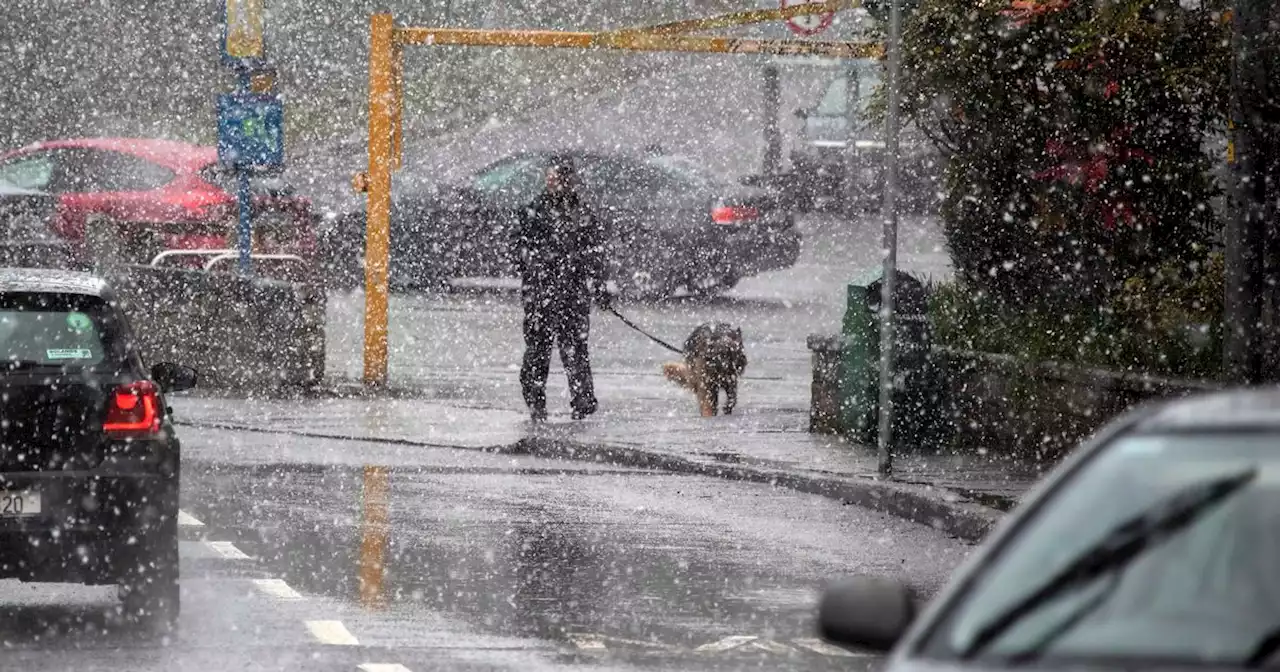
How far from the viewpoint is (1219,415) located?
5297 mm

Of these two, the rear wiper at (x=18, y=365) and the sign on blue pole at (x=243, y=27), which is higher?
the sign on blue pole at (x=243, y=27)

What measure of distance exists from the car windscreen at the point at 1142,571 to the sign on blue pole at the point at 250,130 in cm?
1897

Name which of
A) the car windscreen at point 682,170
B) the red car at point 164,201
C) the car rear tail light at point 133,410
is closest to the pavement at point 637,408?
the red car at point 164,201

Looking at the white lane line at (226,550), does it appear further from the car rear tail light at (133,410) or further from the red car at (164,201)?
the red car at (164,201)

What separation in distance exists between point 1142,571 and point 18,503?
6.38 m

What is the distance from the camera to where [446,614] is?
440 inches

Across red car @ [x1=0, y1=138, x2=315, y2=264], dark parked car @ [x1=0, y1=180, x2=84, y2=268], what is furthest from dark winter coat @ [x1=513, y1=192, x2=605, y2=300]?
dark parked car @ [x1=0, y1=180, x2=84, y2=268]

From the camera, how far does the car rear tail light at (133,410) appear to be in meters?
10.9

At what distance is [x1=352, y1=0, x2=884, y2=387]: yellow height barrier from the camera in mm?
21672

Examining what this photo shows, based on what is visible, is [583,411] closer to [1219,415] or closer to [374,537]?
[374,537]

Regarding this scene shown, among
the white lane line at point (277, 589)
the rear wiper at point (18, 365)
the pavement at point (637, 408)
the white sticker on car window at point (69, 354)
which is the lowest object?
the white lane line at point (277, 589)

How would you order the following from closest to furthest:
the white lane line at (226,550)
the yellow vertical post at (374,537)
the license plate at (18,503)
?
the license plate at (18,503), the yellow vertical post at (374,537), the white lane line at (226,550)

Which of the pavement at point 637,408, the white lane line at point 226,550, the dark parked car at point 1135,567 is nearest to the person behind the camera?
the dark parked car at point 1135,567

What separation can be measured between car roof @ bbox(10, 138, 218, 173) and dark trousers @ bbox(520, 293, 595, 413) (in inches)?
329
